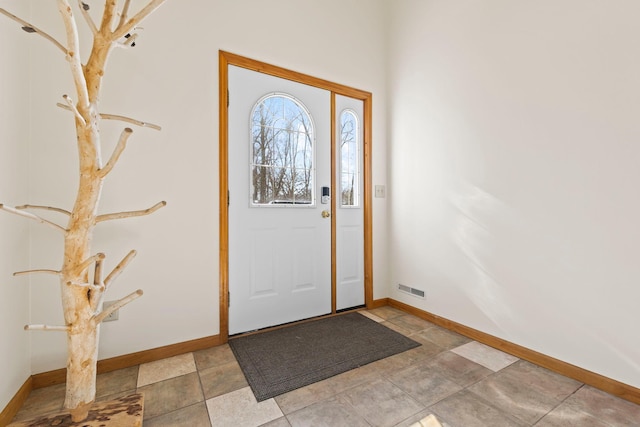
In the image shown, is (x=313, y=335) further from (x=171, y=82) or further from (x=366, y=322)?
(x=171, y=82)

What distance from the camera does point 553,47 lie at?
1731 mm

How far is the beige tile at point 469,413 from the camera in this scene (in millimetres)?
1311

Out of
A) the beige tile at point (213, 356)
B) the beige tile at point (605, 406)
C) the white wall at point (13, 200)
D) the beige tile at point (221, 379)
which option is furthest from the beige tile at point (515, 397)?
the white wall at point (13, 200)

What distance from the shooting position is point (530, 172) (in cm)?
183

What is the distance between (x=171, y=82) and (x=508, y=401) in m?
2.70

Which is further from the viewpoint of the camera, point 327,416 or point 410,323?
point 410,323

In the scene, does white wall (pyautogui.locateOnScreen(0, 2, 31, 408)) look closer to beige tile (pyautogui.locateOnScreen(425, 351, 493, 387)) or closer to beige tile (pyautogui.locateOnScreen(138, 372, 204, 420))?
beige tile (pyautogui.locateOnScreen(138, 372, 204, 420))

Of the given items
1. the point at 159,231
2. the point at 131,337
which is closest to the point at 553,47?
the point at 159,231

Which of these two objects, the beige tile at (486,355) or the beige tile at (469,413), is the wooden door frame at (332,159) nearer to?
the beige tile at (486,355)

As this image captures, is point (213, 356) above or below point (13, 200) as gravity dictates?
below

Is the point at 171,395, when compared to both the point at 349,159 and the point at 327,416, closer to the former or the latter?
the point at 327,416

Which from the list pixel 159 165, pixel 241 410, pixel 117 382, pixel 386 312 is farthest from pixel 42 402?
pixel 386 312

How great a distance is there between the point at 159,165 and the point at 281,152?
3.00 feet

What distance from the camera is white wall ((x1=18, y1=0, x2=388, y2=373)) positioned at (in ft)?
5.28
